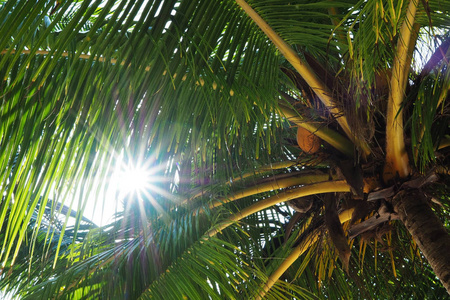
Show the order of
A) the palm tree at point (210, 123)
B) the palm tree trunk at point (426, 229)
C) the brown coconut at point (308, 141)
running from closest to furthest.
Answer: the palm tree at point (210, 123), the palm tree trunk at point (426, 229), the brown coconut at point (308, 141)

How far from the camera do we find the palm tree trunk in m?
1.76

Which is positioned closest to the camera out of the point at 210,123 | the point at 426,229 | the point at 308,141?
the point at 210,123

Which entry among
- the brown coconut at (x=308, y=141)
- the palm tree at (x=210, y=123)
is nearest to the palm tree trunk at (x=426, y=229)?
the palm tree at (x=210, y=123)

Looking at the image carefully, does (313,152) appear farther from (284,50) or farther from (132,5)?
(132,5)

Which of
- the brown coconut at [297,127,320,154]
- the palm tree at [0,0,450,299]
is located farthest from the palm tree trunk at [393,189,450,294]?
the brown coconut at [297,127,320,154]

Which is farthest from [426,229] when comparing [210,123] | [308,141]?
[210,123]

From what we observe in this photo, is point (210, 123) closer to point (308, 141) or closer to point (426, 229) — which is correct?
point (308, 141)

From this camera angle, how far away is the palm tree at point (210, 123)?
131 cm

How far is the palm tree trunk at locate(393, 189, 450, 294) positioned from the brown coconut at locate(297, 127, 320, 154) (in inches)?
15.5

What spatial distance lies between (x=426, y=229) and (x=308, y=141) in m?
0.59

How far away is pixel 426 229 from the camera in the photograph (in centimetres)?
188

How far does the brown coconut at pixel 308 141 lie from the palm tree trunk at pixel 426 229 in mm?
395

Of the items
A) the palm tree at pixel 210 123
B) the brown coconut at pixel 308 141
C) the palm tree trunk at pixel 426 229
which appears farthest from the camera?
the brown coconut at pixel 308 141

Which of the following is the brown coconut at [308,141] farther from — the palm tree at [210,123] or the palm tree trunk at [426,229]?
the palm tree trunk at [426,229]
